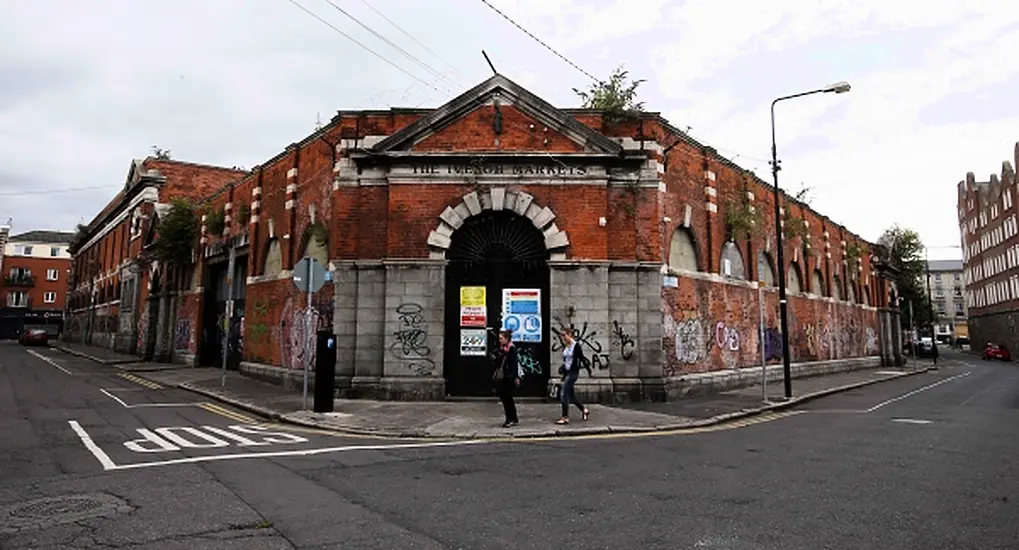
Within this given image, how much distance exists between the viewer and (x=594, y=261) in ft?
49.4

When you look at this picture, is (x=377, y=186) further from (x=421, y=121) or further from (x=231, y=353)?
(x=231, y=353)

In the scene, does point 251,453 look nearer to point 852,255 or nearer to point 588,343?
point 588,343

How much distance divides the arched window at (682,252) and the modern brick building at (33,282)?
81.6 metres

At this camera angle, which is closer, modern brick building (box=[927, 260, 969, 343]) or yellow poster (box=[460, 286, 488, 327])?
yellow poster (box=[460, 286, 488, 327])

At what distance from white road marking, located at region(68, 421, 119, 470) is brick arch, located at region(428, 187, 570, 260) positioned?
8.05m

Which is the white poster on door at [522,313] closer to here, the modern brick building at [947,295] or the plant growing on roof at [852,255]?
the plant growing on roof at [852,255]

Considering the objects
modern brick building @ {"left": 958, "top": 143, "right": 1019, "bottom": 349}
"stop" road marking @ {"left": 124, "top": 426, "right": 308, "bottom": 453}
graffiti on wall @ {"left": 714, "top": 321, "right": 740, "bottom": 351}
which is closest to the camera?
→ "stop" road marking @ {"left": 124, "top": 426, "right": 308, "bottom": 453}

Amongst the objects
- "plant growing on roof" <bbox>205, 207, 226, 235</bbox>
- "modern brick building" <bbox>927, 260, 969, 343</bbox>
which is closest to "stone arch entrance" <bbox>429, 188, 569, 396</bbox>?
"plant growing on roof" <bbox>205, 207, 226, 235</bbox>

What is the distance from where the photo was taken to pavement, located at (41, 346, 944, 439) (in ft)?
35.3

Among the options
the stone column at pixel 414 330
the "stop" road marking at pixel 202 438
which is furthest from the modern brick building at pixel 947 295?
the "stop" road marking at pixel 202 438

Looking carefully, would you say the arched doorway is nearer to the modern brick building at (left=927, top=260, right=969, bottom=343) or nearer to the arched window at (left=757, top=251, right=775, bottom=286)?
the arched window at (left=757, top=251, right=775, bottom=286)

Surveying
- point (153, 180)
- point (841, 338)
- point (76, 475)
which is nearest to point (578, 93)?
point (76, 475)

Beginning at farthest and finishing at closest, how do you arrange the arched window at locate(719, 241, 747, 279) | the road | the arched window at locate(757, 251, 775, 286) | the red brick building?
1. the red brick building
2. the arched window at locate(757, 251, 775, 286)
3. the arched window at locate(719, 241, 747, 279)
4. the road

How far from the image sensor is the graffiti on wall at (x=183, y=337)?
1042 inches
